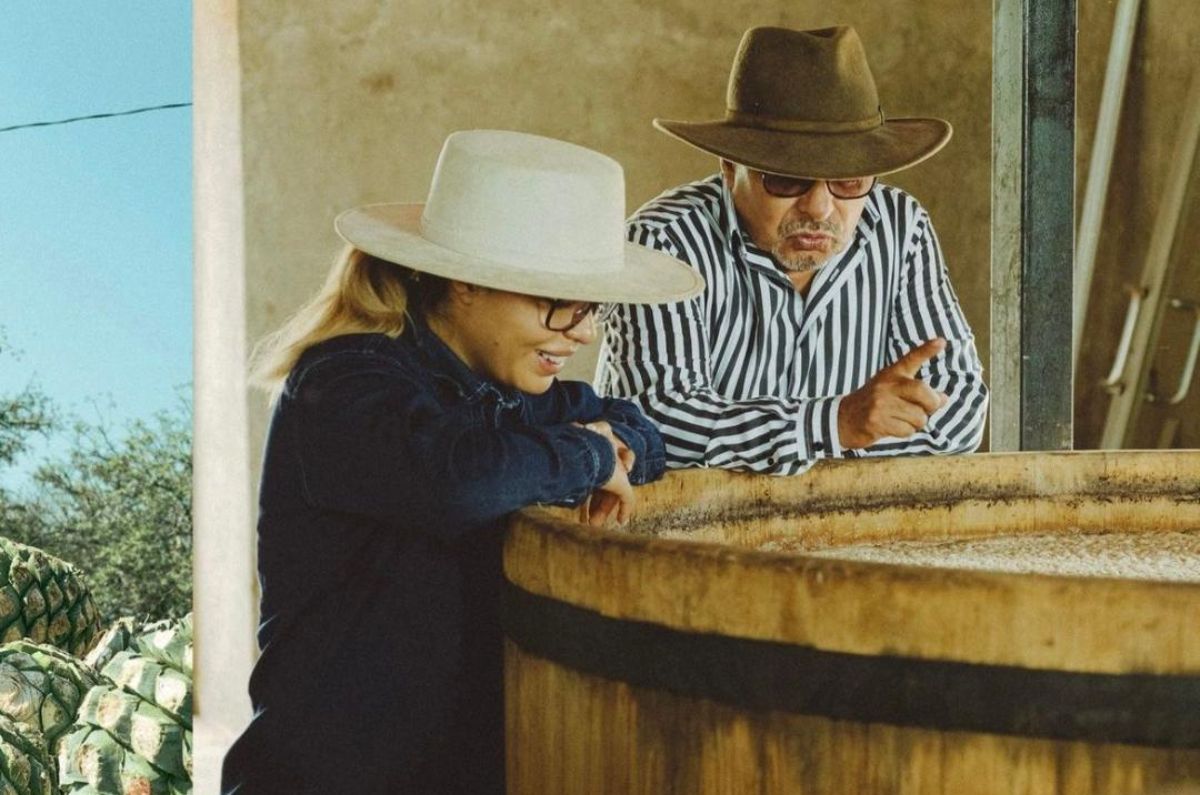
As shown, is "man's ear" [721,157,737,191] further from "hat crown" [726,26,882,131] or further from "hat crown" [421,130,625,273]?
"hat crown" [421,130,625,273]

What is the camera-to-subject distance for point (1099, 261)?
5160 mm

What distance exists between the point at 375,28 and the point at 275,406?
279 centimetres

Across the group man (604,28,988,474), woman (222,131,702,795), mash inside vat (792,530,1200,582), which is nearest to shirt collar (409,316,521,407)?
woman (222,131,702,795)

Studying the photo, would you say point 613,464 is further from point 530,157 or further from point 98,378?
point 98,378

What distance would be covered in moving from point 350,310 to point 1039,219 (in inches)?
90.9

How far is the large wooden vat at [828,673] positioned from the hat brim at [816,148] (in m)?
1.08

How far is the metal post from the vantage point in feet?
11.6

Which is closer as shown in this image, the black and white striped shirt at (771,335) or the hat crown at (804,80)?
the black and white striped shirt at (771,335)

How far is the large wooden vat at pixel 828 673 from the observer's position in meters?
1.11

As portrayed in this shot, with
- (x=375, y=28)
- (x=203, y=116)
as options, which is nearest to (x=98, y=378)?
(x=203, y=116)

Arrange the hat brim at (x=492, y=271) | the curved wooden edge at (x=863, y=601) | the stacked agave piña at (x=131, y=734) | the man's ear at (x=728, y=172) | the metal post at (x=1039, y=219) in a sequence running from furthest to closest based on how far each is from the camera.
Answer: the metal post at (x=1039, y=219) → the stacked agave piña at (x=131, y=734) → the man's ear at (x=728, y=172) → the hat brim at (x=492, y=271) → the curved wooden edge at (x=863, y=601)

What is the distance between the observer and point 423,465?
1.47 m

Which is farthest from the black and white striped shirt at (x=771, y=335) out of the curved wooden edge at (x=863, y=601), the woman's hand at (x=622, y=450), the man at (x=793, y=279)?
the curved wooden edge at (x=863, y=601)

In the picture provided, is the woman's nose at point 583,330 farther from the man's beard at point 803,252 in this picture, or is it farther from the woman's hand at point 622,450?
the man's beard at point 803,252
